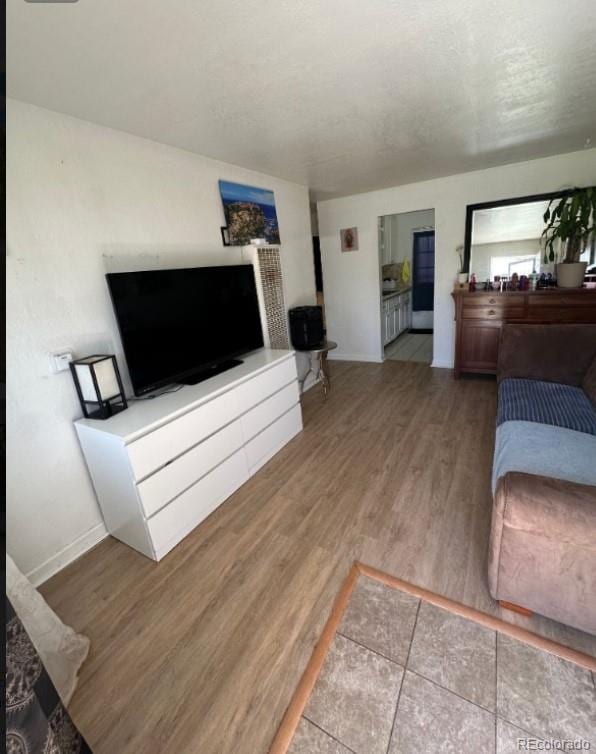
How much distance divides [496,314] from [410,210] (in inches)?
63.1

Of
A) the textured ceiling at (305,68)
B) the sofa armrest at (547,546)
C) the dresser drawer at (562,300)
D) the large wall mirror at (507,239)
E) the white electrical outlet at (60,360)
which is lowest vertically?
the sofa armrest at (547,546)

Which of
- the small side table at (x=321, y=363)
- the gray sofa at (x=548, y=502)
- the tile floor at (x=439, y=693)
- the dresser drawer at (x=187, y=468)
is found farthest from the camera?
the small side table at (x=321, y=363)

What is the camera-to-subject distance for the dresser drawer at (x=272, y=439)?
2.38 m

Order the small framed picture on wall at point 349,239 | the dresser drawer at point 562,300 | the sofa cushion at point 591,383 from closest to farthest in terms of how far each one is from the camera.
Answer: the sofa cushion at point 591,383, the dresser drawer at point 562,300, the small framed picture on wall at point 349,239

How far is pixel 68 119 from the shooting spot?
5.45ft

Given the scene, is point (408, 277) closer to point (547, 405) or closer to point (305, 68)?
point (547, 405)

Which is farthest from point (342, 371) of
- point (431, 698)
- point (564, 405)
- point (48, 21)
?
point (48, 21)

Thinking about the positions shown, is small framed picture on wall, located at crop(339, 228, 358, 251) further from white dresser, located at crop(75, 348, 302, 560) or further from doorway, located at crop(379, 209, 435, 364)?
white dresser, located at crop(75, 348, 302, 560)

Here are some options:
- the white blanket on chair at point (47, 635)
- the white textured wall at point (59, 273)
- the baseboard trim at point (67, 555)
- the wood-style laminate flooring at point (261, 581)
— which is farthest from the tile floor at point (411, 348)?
the white blanket on chair at point (47, 635)

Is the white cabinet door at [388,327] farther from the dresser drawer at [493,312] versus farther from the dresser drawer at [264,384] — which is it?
the dresser drawer at [264,384]

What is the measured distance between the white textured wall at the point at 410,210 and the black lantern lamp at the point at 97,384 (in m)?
3.45

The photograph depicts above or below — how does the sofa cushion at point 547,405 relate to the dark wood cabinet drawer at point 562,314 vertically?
below

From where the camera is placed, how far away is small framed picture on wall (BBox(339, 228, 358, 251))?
4293 mm

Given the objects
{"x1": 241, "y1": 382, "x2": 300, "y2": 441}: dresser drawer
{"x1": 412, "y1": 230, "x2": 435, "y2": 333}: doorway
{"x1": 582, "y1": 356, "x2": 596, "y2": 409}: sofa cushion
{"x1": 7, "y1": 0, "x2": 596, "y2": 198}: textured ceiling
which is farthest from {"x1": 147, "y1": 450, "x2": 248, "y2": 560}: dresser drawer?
{"x1": 412, "y1": 230, "x2": 435, "y2": 333}: doorway
